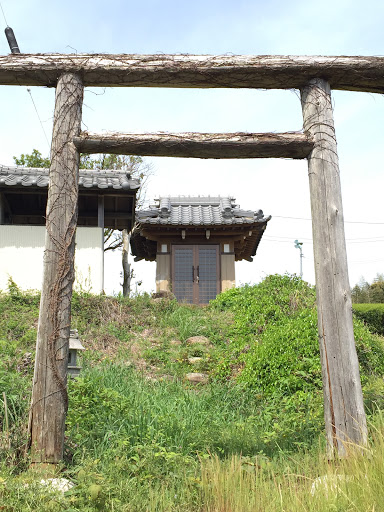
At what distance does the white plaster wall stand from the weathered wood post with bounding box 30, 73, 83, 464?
867cm

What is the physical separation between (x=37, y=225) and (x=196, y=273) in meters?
5.15

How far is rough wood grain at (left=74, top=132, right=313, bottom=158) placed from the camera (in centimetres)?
524

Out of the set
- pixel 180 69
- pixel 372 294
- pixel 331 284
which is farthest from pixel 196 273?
pixel 372 294

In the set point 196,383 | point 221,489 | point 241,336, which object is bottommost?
point 221,489

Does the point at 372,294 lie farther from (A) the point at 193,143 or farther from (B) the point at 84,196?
(A) the point at 193,143

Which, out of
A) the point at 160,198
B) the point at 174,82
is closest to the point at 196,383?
the point at 174,82

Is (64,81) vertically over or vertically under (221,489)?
over

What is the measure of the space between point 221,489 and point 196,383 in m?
4.79

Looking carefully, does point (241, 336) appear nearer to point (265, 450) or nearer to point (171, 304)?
point (171, 304)

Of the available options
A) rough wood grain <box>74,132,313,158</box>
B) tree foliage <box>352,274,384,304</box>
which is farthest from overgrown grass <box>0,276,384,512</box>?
tree foliage <box>352,274,384,304</box>

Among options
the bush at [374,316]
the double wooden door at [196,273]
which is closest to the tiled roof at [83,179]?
the double wooden door at [196,273]

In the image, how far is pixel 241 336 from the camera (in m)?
10.1

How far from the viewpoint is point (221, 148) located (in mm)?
5297

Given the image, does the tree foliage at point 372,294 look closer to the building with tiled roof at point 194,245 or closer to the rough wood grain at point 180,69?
the building with tiled roof at point 194,245
